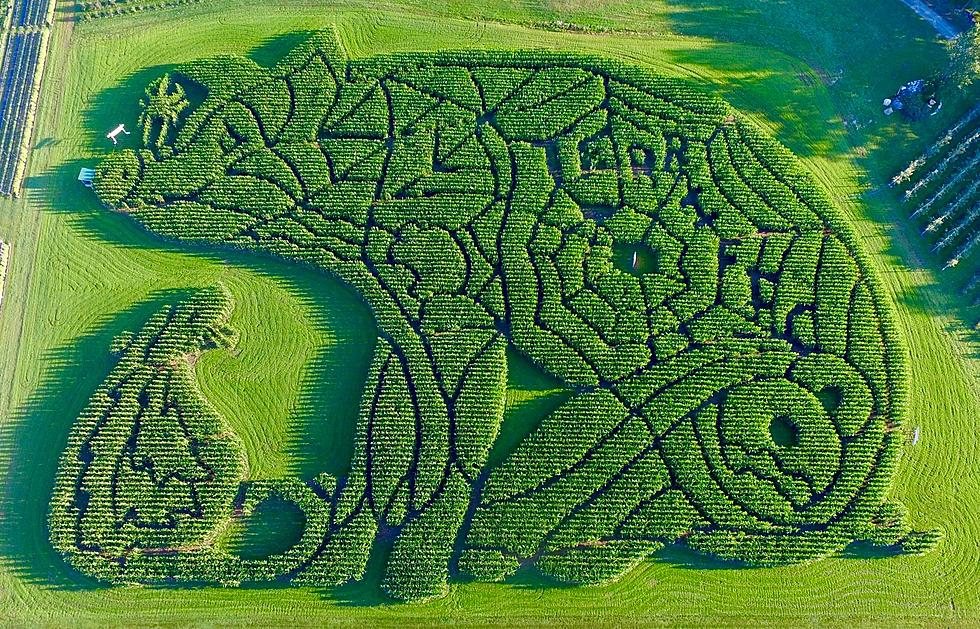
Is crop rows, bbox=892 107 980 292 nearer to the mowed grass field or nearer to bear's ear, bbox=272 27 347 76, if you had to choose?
the mowed grass field

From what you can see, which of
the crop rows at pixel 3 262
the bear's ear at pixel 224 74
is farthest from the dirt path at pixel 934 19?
the crop rows at pixel 3 262

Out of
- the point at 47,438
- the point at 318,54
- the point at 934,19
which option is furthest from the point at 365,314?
the point at 934,19

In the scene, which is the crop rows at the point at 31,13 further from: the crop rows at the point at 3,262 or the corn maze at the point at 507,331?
the crop rows at the point at 3,262

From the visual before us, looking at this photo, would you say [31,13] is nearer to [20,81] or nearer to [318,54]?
[20,81]

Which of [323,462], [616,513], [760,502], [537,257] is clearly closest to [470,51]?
[537,257]

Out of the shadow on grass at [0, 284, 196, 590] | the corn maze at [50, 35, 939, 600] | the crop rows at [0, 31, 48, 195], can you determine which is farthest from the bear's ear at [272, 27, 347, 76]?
the shadow on grass at [0, 284, 196, 590]

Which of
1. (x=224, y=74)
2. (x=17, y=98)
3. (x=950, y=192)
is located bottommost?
(x=950, y=192)

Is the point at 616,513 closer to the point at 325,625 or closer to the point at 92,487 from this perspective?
the point at 325,625
